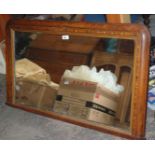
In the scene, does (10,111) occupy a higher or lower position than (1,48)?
lower

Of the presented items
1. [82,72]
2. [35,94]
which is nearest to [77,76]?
[82,72]

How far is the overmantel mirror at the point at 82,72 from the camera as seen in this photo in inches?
48.3

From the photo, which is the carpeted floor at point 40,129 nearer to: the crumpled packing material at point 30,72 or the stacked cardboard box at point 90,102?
the stacked cardboard box at point 90,102

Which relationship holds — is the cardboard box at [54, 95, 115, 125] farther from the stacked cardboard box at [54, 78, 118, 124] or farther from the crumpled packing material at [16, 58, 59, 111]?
the crumpled packing material at [16, 58, 59, 111]

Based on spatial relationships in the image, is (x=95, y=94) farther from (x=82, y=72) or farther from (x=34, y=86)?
(x=34, y=86)

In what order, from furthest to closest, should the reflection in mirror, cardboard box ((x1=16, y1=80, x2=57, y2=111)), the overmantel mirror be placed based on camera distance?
cardboard box ((x1=16, y1=80, x2=57, y2=111)), the reflection in mirror, the overmantel mirror

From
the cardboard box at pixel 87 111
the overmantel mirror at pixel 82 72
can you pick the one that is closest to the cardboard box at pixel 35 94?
the overmantel mirror at pixel 82 72

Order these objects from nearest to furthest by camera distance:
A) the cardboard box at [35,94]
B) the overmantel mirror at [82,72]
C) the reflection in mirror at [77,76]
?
the overmantel mirror at [82,72], the reflection in mirror at [77,76], the cardboard box at [35,94]

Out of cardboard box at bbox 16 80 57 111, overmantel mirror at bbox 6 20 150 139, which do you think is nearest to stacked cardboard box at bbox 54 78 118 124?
overmantel mirror at bbox 6 20 150 139

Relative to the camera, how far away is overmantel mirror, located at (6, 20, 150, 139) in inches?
48.3
